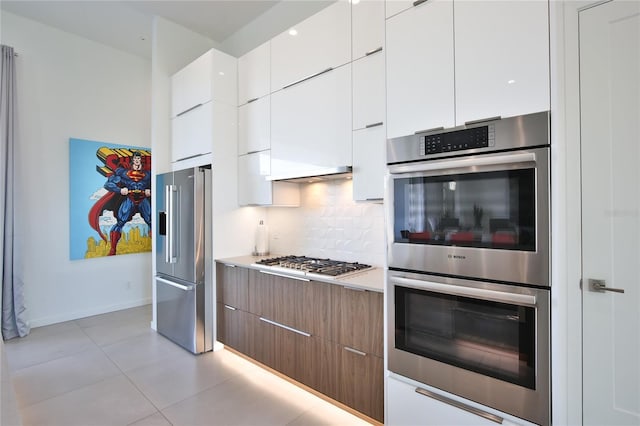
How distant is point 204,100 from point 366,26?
176 cm

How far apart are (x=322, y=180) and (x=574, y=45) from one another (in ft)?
6.28

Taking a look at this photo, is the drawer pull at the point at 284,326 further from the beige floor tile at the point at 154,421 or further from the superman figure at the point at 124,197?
the superman figure at the point at 124,197

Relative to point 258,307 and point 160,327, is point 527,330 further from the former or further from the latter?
point 160,327

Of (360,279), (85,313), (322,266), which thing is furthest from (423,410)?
(85,313)

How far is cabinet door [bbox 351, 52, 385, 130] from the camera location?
7.03 feet

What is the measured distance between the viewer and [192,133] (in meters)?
3.30

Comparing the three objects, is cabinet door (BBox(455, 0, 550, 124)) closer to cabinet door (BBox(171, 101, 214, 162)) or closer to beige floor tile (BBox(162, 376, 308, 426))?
beige floor tile (BBox(162, 376, 308, 426))

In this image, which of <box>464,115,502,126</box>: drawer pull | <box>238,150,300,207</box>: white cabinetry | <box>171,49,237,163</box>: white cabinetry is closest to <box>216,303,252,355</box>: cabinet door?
<box>238,150,300,207</box>: white cabinetry

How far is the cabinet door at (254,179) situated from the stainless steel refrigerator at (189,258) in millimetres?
319

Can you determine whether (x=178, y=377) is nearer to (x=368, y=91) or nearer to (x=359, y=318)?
(x=359, y=318)

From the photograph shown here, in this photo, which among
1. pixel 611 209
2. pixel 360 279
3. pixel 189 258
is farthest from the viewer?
pixel 189 258

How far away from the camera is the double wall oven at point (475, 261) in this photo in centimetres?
131

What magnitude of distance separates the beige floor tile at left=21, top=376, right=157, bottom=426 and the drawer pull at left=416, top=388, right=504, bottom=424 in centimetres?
179

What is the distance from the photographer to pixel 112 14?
352cm
